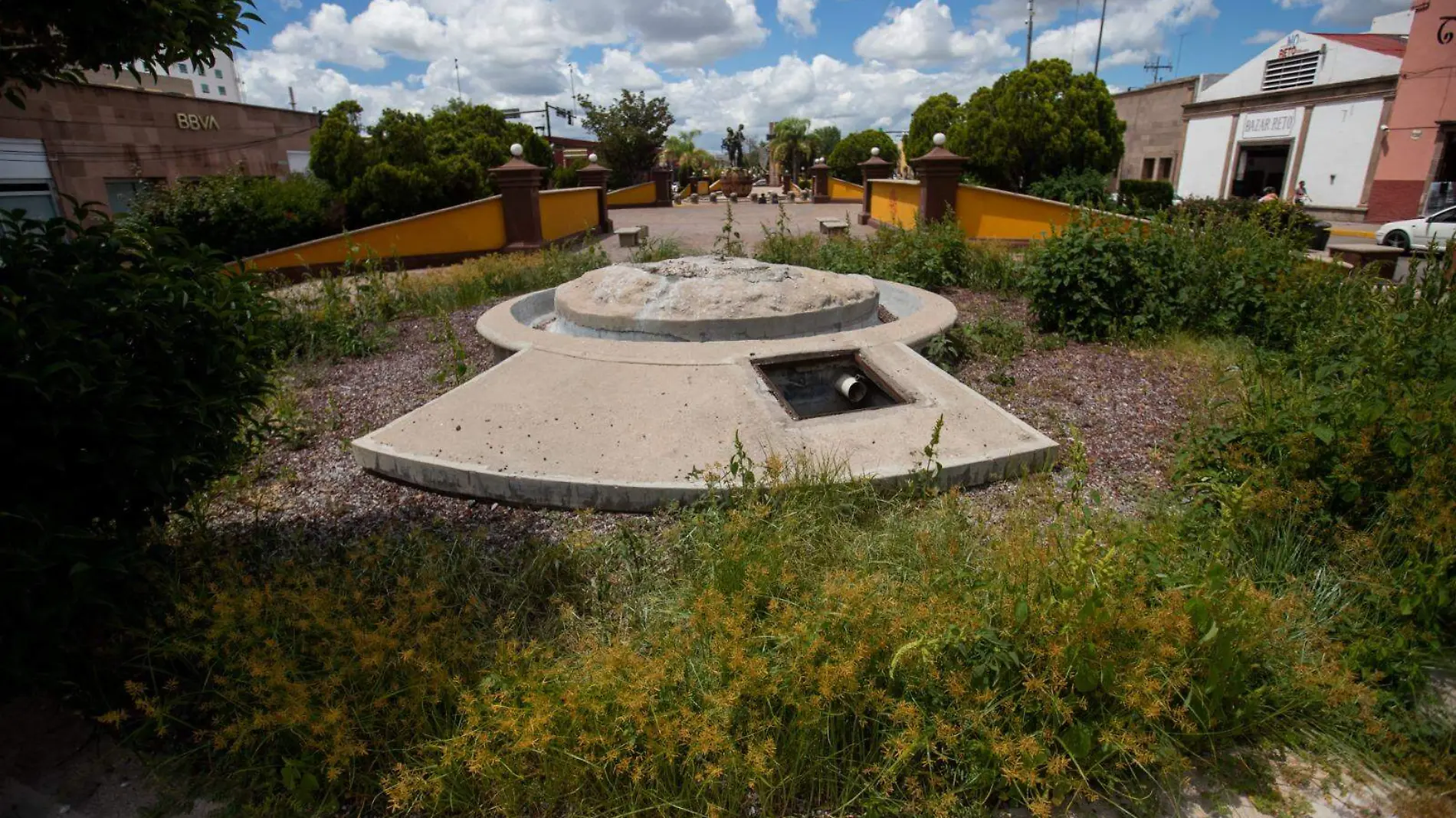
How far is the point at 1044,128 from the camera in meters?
17.4

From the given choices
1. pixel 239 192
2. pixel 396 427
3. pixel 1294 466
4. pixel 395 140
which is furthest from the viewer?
pixel 395 140

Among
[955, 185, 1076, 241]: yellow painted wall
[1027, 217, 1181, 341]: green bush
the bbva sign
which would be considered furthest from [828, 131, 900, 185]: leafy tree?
[1027, 217, 1181, 341]: green bush

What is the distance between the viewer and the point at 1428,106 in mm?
19734

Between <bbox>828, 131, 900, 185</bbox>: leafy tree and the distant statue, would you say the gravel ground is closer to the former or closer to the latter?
<bbox>828, 131, 900, 185</bbox>: leafy tree

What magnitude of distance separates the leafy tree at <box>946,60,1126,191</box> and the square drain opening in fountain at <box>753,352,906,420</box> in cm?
1489

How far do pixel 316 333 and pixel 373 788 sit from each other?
17.4 feet

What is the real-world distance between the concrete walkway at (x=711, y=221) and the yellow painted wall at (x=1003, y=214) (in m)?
1.92

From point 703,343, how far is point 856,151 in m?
28.8

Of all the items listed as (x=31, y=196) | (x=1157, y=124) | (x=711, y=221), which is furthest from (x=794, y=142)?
(x=31, y=196)

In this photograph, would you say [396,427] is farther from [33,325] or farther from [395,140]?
[395,140]

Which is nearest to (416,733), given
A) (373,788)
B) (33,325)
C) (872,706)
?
(373,788)

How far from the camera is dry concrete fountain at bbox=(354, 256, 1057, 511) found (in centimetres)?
397

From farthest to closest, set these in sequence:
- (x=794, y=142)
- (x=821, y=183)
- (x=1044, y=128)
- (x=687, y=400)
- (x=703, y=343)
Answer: (x=794, y=142) < (x=821, y=183) < (x=1044, y=128) < (x=703, y=343) < (x=687, y=400)

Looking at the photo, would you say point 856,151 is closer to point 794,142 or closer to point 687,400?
point 794,142
